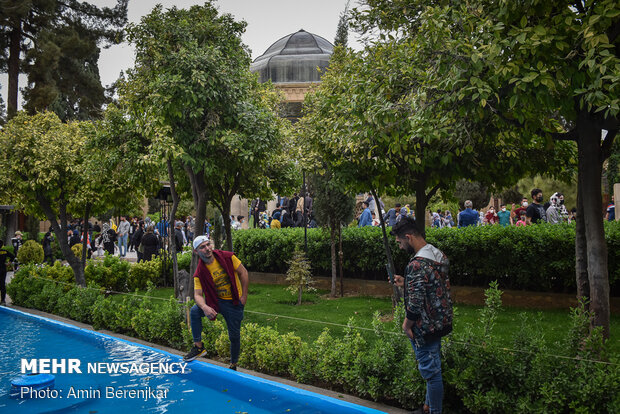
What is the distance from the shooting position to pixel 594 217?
5680 millimetres

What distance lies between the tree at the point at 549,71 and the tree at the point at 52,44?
23520mm

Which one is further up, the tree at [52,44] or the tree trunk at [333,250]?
the tree at [52,44]

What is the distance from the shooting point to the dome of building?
39906 millimetres

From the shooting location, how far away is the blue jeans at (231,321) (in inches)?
261

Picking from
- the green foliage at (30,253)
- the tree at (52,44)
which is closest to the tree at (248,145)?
the green foliage at (30,253)

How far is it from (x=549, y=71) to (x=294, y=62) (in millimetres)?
36562

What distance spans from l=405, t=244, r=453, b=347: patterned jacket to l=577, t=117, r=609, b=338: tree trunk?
201 cm

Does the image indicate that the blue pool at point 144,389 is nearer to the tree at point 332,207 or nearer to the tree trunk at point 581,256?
the tree trunk at point 581,256

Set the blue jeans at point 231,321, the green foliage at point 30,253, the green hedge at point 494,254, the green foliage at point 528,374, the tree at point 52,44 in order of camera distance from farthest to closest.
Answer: the tree at point 52,44 → the green foliage at point 30,253 → the green hedge at point 494,254 → the blue jeans at point 231,321 → the green foliage at point 528,374

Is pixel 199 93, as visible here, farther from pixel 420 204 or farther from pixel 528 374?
pixel 528 374

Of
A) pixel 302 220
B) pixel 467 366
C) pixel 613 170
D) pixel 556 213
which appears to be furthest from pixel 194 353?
pixel 613 170

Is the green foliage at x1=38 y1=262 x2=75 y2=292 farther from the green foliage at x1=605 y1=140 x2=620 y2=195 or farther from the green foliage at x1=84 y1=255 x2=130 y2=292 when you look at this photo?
the green foliage at x1=605 y1=140 x2=620 y2=195

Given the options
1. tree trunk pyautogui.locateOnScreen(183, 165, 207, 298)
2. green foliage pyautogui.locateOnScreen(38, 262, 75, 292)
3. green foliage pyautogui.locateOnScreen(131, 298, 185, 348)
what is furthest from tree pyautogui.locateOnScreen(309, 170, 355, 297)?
green foliage pyautogui.locateOnScreen(38, 262, 75, 292)

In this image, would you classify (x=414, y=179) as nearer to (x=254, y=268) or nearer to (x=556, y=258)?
(x=556, y=258)
